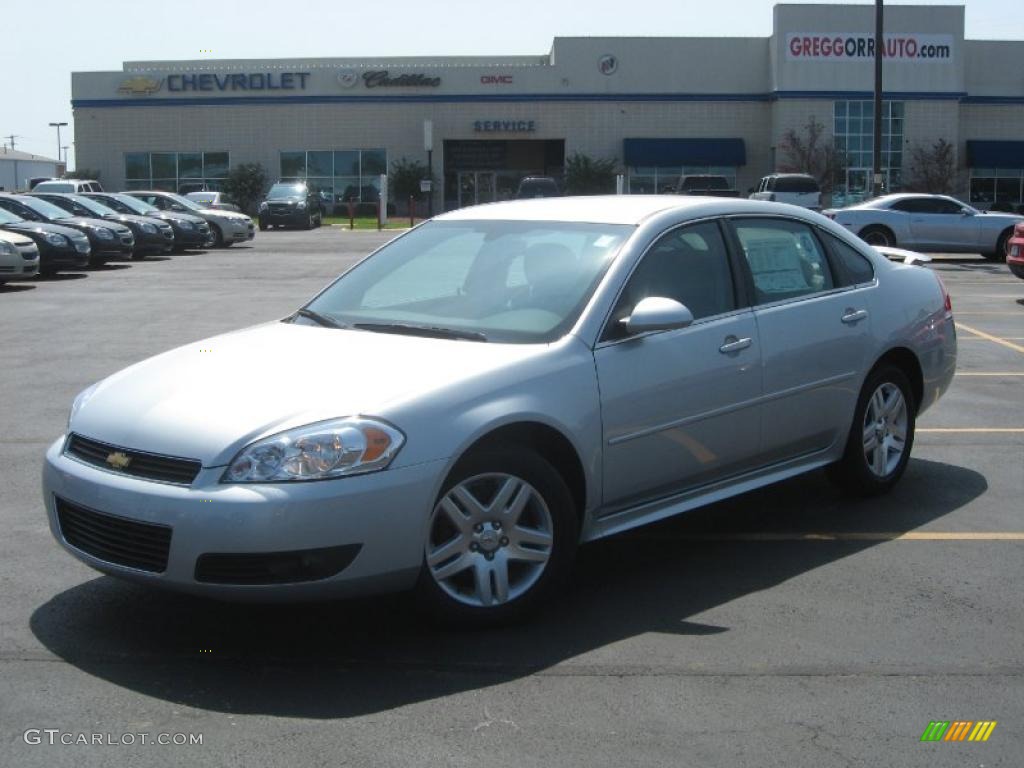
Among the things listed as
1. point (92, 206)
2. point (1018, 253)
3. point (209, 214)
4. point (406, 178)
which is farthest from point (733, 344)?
point (406, 178)

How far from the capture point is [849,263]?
23.2ft

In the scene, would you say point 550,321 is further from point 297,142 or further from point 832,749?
point 297,142

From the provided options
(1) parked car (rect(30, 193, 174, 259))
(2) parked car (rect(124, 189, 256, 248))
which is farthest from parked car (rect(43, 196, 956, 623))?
(2) parked car (rect(124, 189, 256, 248))

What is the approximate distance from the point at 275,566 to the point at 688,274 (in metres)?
2.48

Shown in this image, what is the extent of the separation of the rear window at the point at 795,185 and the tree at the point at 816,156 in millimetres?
20355

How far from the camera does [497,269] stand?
5988mm

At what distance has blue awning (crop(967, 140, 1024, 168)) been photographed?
198 feet

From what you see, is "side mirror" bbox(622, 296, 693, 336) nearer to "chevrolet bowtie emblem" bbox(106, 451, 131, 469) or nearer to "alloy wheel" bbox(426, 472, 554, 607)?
"alloy wheel" bbox(426, 472, 554, 607)

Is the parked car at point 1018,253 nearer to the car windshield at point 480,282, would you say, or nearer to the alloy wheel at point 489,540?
the car windshield at point 480,282

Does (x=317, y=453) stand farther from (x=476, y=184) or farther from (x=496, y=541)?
(x=476, y=184)

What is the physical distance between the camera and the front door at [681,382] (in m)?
5.49

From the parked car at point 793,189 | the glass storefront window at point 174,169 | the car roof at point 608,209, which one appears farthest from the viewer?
the glass storefront window at point 174,169

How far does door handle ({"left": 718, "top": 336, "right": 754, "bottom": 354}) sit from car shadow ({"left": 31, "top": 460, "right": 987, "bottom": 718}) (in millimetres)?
940

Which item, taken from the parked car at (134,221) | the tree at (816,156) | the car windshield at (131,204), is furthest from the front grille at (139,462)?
the tree at (816,156)
